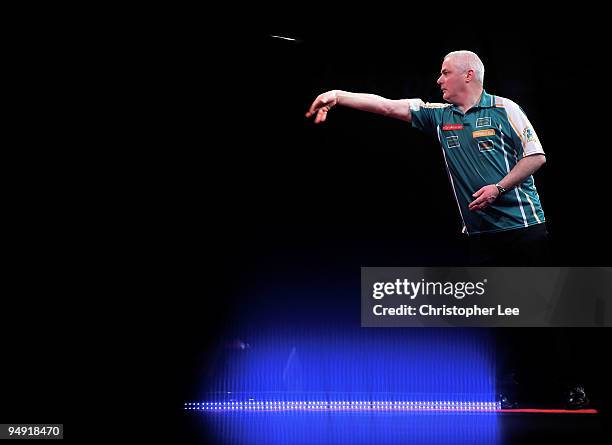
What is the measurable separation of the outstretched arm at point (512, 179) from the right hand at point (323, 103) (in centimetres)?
85

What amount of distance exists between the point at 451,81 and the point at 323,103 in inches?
25.8

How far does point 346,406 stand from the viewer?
12.6ft

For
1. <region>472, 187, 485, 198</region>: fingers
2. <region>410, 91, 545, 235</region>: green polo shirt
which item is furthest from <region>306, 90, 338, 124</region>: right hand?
<region>472, 187, 485, 198</region>: fingers

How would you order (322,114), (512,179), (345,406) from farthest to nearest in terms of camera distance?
(322,114) < (345,406) < (512,179)

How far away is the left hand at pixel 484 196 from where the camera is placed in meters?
3.70

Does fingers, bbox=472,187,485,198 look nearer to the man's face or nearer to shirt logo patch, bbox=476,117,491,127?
shirt logo patch, bbox=476,117,491,127

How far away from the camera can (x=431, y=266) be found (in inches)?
155

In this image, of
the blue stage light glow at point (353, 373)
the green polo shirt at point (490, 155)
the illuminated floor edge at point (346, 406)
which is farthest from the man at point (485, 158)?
the illuminated floor edge at point (346, 406)

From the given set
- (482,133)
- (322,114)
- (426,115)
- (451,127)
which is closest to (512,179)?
(482,133)

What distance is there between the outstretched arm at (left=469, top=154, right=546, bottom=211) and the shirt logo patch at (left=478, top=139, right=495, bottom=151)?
0.15m

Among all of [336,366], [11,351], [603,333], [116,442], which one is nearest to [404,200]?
[336,366]

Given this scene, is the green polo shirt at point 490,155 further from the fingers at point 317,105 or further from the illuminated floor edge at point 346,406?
the illuminated floor edge at point 346,406

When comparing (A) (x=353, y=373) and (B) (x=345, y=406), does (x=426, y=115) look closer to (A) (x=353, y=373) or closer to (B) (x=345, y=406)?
(A) (x=353, y=373)

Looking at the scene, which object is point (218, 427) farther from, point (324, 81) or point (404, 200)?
point (324, 81)
